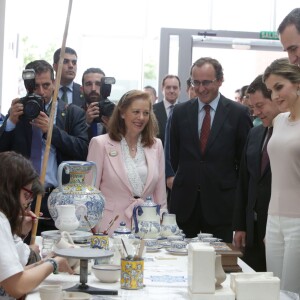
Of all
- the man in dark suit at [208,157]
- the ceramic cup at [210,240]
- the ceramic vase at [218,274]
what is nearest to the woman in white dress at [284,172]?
the ceramic cup at [210,240]

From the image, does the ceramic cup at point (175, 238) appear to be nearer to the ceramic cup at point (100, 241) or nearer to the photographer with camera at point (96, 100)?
the ceramic cup at point (100, 241)

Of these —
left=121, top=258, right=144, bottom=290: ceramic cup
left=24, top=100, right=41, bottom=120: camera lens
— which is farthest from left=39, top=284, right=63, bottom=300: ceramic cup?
left=24, top=100, right=41, bottom=120: camera lens

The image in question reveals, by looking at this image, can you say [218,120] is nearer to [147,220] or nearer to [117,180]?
[117,180]

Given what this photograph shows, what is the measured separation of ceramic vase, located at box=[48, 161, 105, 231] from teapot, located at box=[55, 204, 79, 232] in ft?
0.30

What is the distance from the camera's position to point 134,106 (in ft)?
11.7

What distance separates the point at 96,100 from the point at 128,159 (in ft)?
3.09

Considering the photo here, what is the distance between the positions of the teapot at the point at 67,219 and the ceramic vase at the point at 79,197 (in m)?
0.09

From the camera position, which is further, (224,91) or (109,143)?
(224,91)

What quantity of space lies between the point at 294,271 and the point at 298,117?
0.64m

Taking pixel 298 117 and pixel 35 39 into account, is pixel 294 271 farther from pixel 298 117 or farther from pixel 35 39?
pixel 35 39

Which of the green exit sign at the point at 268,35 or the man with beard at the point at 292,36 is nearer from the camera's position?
the man with beard at the point at 292,36

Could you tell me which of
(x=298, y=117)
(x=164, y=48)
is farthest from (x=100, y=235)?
(x=164, y=48)

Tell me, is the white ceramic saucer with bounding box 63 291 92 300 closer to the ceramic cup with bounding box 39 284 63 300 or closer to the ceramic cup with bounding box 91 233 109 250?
the ceramic cup with bounding box 39 284 63 300

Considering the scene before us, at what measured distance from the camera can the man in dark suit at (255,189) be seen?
3262mm
